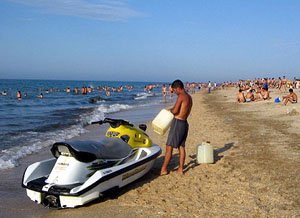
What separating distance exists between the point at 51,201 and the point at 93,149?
1.01 metres

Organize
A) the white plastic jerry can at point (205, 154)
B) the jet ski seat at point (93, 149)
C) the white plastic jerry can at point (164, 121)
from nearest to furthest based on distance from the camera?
the jet ski seat at point (93, 149) < the white plastic jerry can at point (164, 121) < the white plastic jerry can at point (205, 154)

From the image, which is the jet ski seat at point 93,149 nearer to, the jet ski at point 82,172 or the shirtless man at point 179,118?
the jet ski at point 82,172

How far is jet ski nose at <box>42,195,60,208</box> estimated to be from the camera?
5.07 meters

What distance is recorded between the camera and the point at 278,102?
22.7 metres

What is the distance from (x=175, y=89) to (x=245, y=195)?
2.34m

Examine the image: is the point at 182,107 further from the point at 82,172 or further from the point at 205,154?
the point at 82,172

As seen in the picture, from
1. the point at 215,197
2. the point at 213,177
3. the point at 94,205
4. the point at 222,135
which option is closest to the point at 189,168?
the point at 213,177

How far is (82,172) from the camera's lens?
213 inches

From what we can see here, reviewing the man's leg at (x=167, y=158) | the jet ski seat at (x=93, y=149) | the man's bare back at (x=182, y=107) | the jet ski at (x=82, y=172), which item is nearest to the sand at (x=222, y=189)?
the man's leg at (x=167, y=158)

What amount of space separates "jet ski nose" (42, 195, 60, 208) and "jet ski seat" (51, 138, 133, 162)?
66 cm

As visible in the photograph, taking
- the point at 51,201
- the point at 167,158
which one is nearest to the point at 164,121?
the point at 167,158

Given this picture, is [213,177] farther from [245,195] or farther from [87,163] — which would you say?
[87,163]

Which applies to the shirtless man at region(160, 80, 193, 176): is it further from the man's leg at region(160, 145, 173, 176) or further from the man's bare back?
the man's leg at region(160, 145, 173, 176)

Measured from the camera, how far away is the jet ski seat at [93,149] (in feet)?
17.6
